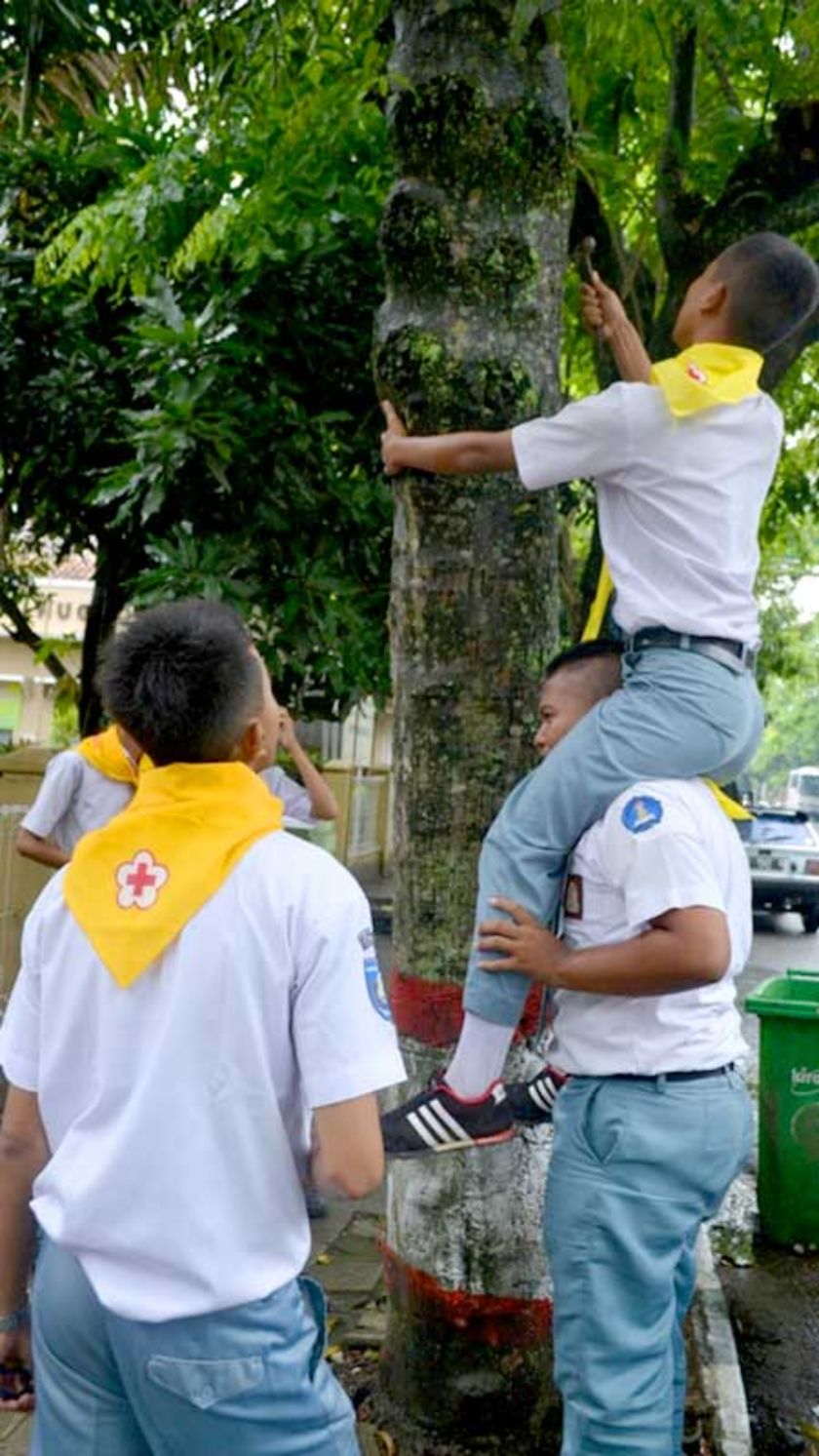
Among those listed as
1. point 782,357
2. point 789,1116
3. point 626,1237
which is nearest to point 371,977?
point 626,1237

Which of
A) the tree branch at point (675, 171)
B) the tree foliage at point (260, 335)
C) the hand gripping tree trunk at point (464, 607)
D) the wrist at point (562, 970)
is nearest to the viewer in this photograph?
the wrist at point (562, 970)

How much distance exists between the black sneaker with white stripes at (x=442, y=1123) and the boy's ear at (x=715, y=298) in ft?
5.37

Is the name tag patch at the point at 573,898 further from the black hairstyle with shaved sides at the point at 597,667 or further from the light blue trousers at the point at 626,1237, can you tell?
the black hairstyle with shaved sides at the point at 597,667

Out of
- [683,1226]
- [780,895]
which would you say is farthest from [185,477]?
[780,895]

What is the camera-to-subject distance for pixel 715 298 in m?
3.03

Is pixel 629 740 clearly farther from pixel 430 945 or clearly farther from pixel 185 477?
pixel 185 477

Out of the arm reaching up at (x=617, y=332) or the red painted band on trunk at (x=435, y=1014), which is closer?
the arm reaching up at (x=617, y=332)

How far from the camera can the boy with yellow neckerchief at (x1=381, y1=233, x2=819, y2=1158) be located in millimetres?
2674

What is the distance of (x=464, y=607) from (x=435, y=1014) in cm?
94

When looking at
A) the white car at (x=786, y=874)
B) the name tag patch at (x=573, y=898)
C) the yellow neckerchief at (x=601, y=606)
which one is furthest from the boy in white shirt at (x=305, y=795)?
the white car at (x=786, y=874)

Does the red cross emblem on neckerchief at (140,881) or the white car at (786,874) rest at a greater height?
the red cross emblem on neckerchief at (140,881)

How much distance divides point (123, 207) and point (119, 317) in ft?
8.82

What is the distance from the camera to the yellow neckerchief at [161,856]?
1.96 metres

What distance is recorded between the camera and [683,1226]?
2.54m
